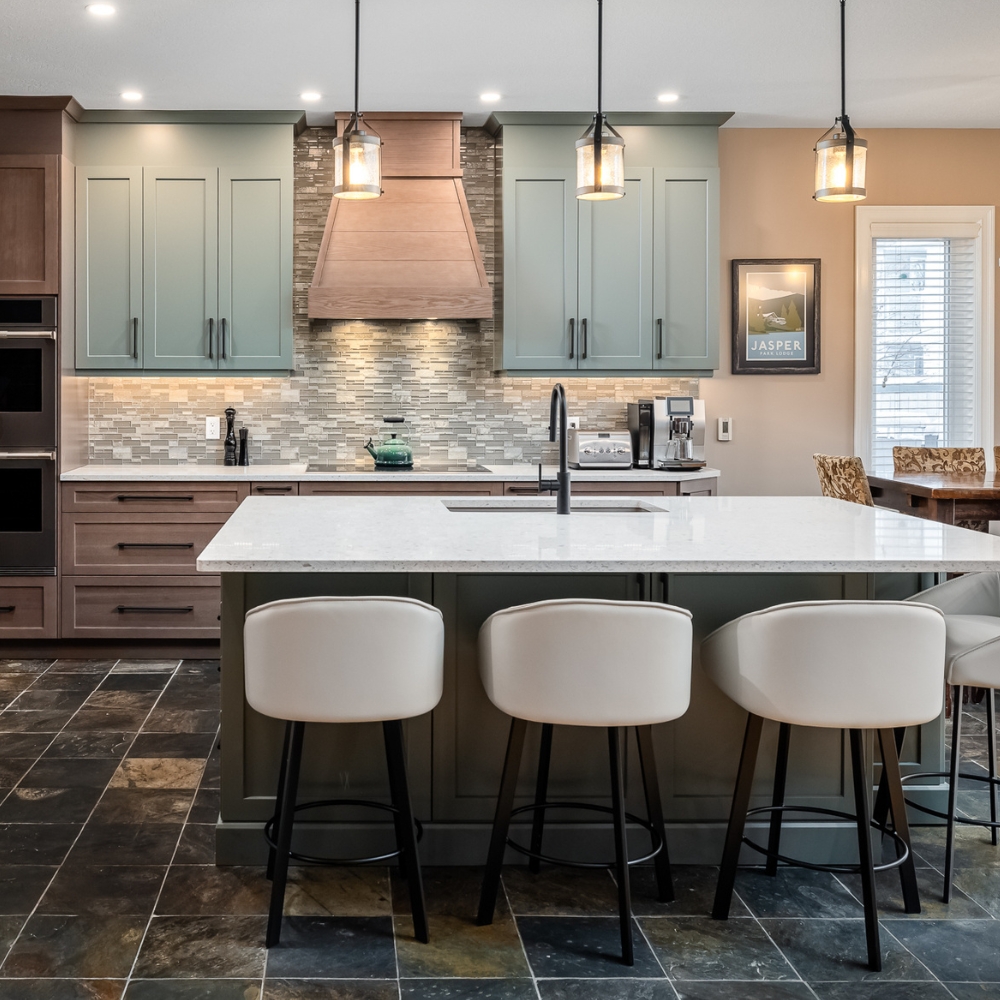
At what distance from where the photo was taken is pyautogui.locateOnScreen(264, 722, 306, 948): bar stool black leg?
2115mm

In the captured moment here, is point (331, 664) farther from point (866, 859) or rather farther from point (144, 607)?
point (144, 607)

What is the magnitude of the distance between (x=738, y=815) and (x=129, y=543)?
3.37 metres

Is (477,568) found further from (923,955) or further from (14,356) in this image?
(14,356)

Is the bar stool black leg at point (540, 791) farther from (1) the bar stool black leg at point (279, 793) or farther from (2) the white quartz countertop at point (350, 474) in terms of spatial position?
(2) the white quartz countertop at point (350, 474)

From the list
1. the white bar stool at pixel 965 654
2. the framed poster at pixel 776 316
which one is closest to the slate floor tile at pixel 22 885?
the white bar stool at pixel 965 654

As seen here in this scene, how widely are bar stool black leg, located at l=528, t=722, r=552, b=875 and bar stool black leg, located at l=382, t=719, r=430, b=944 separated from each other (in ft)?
1.20

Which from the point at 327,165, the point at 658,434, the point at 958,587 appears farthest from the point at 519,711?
the point at 327,165

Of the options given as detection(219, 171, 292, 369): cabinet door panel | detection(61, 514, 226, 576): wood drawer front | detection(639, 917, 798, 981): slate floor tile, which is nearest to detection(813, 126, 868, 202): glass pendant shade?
detection(639, 917, 798, 981): slate floor tile

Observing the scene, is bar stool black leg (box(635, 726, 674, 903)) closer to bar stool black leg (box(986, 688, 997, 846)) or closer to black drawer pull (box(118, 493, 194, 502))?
bar stool black leg (box(986, 688, 997, 846))

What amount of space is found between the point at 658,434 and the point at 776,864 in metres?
2.85

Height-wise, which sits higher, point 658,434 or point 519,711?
point 658,434

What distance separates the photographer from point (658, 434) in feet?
16.7

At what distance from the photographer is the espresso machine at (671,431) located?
5016mm

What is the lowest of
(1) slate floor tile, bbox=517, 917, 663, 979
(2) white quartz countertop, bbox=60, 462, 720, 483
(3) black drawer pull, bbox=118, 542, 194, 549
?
(1) slate floor tile, bbox=517, 917, 663, 979
